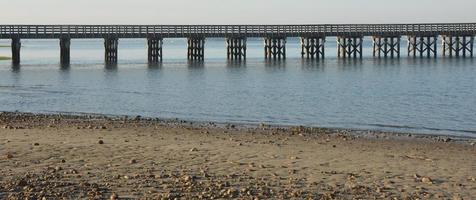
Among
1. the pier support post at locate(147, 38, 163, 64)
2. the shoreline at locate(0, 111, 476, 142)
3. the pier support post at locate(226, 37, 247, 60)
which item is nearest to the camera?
the shoreline at locate(0, 111, 476, 142)

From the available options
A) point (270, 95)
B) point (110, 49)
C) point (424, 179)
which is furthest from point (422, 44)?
point (424, 179)

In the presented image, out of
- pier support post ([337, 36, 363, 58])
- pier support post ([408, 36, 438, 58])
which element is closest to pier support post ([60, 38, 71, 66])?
pier support post ([337, 36, 363, 58])

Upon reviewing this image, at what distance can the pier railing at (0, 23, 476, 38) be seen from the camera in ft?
188

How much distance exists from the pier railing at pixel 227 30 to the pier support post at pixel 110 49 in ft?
3.86

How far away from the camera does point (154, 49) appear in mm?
63750

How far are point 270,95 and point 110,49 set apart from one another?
3146cm

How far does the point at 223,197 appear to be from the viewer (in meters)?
9.74

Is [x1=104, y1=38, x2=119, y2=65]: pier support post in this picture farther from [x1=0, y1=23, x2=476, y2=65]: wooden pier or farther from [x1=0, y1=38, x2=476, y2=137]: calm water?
[x1=0, y1=38, x2=476, y2=137]: calm water

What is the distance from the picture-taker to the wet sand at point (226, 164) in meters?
10.2

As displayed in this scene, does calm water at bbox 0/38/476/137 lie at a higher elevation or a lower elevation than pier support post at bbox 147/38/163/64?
lower

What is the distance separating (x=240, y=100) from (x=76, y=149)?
16919 mm

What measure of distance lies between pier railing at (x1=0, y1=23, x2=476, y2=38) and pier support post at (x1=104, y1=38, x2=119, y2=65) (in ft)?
3.86

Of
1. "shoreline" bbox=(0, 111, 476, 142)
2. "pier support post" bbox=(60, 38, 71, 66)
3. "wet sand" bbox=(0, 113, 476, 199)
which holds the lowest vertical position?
"shoreline" bbox=(0, 111, 476, 142)

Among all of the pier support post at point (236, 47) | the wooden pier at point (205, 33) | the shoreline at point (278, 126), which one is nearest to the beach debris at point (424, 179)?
the shoreline at point (278, 126)
